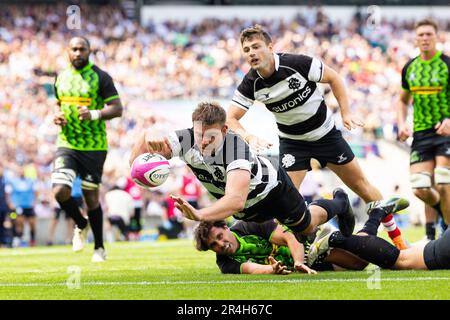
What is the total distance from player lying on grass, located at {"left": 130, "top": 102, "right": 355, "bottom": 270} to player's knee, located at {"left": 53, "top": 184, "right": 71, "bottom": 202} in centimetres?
380

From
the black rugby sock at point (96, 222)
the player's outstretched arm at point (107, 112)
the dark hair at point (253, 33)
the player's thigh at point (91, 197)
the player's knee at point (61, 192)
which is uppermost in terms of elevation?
the dark hair at point (253, 33)

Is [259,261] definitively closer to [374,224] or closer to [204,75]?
[374,224]

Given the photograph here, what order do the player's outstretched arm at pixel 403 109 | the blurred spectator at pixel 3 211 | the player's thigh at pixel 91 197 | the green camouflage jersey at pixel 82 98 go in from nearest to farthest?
the player's outstretched arm at pixel 403 109 → the green camouflage jersey at pixel 82 98 → the player's thigh at pixel 91 197 → the blurred spectator at pixel 3 211

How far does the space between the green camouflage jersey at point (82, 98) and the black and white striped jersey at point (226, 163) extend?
4.08 metres

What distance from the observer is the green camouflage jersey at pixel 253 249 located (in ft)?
27.9

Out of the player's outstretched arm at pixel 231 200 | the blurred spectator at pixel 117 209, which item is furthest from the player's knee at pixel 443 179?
the blurred spectator at pixel 117 209

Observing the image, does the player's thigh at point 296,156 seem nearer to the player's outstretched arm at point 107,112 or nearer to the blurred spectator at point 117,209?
the player's outstretched arm at point 107,112

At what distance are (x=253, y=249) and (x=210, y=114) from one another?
184 cm

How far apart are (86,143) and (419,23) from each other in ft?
14.8

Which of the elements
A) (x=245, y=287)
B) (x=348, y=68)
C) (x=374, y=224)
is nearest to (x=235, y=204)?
A: (x=245, y=287)

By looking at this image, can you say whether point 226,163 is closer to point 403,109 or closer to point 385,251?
point 385,251

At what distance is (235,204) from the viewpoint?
711cm

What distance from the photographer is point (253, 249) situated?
854 cm

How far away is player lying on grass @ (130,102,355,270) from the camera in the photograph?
714 cm
